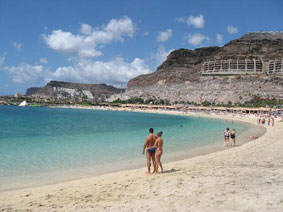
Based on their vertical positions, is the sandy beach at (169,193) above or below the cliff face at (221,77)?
below

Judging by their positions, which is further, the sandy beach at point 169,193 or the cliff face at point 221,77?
the cliff face at point 221,77

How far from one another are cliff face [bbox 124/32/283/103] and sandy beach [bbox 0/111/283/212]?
90882 mm

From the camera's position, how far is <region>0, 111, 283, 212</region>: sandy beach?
5.93 m

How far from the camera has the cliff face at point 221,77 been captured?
4027 inches

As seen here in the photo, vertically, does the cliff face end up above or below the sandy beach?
above

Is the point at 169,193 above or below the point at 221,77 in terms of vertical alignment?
below

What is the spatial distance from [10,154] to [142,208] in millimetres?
11516

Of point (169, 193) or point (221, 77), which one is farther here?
point (221, 77)

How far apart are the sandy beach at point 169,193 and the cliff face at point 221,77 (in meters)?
90.9

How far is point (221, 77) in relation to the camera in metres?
123

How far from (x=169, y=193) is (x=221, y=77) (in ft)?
401

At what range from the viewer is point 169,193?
685 centimetres

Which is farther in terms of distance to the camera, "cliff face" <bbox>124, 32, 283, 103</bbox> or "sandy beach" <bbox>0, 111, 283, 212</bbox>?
"cliff face" <bbox>124, 32, 283, 103</bbox>

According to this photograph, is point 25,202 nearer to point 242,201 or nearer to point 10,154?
point 242,201
